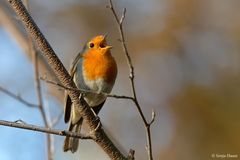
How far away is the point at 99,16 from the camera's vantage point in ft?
25.2

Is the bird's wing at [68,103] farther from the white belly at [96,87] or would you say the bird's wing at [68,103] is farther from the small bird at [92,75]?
the white belly at [96,87]

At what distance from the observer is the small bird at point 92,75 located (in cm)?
498

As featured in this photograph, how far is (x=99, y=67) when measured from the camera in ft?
16.5

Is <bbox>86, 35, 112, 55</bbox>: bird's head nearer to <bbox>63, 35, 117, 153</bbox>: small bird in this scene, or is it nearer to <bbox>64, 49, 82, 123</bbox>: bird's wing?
<bbox>63, 35, 117, 153</bbox>: small bird

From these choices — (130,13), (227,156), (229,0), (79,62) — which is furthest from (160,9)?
(79,62)

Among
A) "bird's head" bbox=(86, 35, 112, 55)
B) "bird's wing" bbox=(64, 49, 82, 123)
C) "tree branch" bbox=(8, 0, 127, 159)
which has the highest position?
"bird's head" bbox=(86, 35, 112, 55)

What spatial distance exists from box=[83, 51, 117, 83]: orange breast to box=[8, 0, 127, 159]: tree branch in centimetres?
124

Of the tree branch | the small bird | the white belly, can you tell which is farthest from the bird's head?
the tree branch

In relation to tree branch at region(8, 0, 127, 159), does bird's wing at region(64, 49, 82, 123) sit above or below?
above

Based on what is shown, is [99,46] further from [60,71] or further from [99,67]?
[60,71]

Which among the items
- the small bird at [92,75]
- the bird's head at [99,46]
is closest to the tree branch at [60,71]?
the small bird at [92,75]

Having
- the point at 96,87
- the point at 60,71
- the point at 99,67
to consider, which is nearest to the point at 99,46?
the point at 99,67

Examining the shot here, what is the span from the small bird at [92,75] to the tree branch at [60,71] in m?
1.14

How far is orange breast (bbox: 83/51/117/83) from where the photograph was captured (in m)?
5.00
